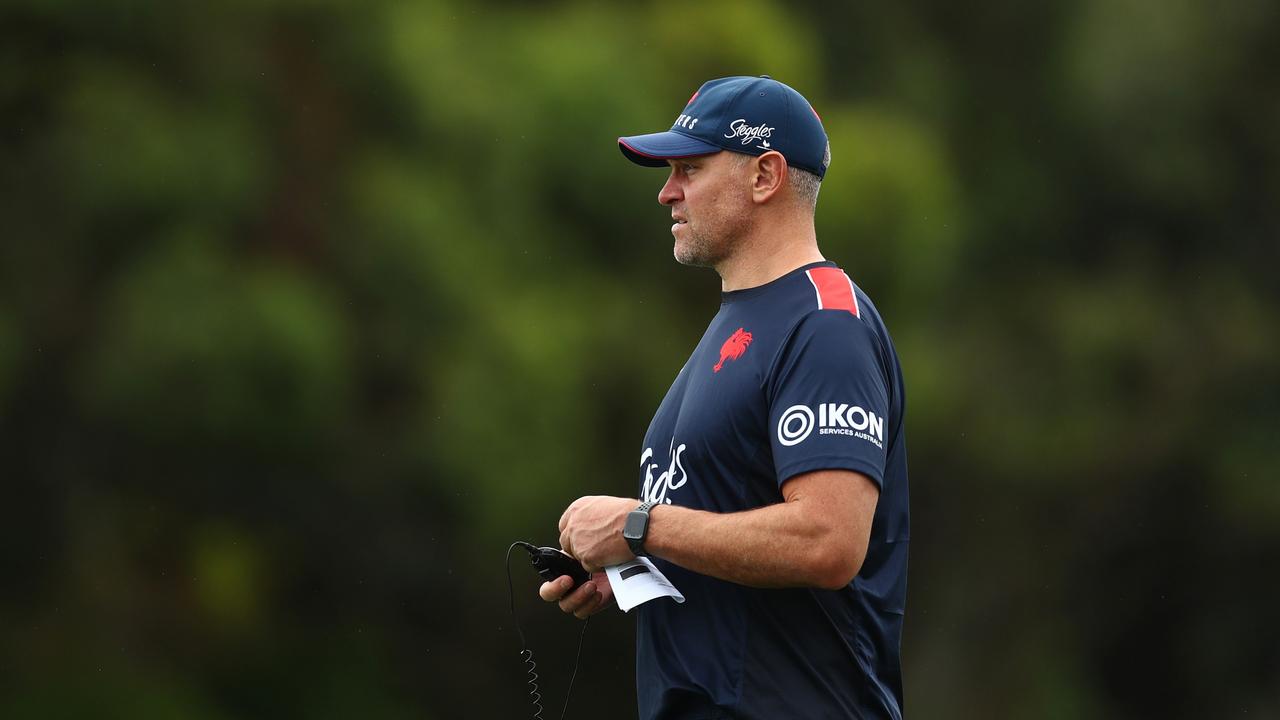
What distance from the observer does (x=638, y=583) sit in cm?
256

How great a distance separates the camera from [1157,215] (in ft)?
45.3

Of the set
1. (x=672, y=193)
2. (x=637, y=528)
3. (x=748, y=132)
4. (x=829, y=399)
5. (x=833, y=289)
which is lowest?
(x=637, y=528)

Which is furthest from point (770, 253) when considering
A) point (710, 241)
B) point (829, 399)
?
point (829, 399)

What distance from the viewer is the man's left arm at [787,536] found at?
2389mm

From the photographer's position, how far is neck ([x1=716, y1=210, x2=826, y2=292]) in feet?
9.05

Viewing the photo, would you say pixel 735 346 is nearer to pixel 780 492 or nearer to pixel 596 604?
pixel 780 492

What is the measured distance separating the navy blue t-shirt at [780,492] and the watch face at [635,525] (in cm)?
14

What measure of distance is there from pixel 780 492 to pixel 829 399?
0.68 feet

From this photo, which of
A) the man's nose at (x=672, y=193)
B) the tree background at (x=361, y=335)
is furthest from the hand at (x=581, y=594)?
the tree background at (x=361, y=335)

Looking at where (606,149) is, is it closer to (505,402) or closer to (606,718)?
(505,402)

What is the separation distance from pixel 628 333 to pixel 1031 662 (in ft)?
14.8

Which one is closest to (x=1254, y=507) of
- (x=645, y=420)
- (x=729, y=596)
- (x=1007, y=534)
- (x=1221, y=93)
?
(x=1007, y=534)

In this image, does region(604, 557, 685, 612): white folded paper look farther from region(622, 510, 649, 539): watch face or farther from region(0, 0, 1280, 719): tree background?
region(0, 0, 1280, 719): tree background

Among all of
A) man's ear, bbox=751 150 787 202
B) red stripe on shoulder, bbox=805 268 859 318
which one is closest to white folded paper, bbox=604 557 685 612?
red stripe on shoulder, bbox=805 268 859 318
